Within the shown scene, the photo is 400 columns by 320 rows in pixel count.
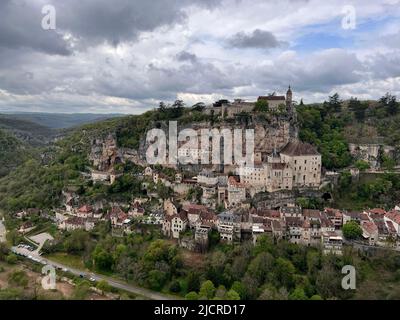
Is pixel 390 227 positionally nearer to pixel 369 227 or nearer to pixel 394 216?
pixel 394 216

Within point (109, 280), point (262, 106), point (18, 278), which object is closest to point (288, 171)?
point (262, 106)

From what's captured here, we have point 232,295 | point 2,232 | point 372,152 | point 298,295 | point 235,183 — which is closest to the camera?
point 298,295

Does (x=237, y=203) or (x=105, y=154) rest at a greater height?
(x=105, y=154)

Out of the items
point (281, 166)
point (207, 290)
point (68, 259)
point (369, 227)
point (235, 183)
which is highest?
point (281, 166)

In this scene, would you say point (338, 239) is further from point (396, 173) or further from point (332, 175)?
point (396, 173)

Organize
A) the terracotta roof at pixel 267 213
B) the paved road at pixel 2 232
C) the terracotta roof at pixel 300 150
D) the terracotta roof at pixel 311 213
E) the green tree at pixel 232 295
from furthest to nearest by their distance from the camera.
→ the paved road at pixel 2 232 < the terracotta roof at pixel 300 150 < the terracotta roof at pixel 267 213 < the terracotta roof at pixel 311 213 < the green tree at pixel 232 295

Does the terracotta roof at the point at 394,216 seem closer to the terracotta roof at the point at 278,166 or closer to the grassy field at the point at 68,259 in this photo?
the terracotta roof at the point at 278,166

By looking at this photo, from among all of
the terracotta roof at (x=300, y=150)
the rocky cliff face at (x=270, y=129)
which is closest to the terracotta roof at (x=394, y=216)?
the terracotta roof at (x=300, y=150)

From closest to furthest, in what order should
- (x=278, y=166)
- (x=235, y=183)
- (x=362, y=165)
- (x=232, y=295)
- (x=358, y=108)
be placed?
(x=232, y=295)
(x=235, y=183)
(x=278, y=166)
(x=362, y=165)
(x=358, y=108)

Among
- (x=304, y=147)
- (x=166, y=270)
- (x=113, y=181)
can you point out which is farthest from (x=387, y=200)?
(x=113, y=181)

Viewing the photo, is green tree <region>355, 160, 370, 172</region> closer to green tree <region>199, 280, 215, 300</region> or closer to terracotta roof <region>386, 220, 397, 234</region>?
terracotta roof <region>386, 220, 397, 234</region>
